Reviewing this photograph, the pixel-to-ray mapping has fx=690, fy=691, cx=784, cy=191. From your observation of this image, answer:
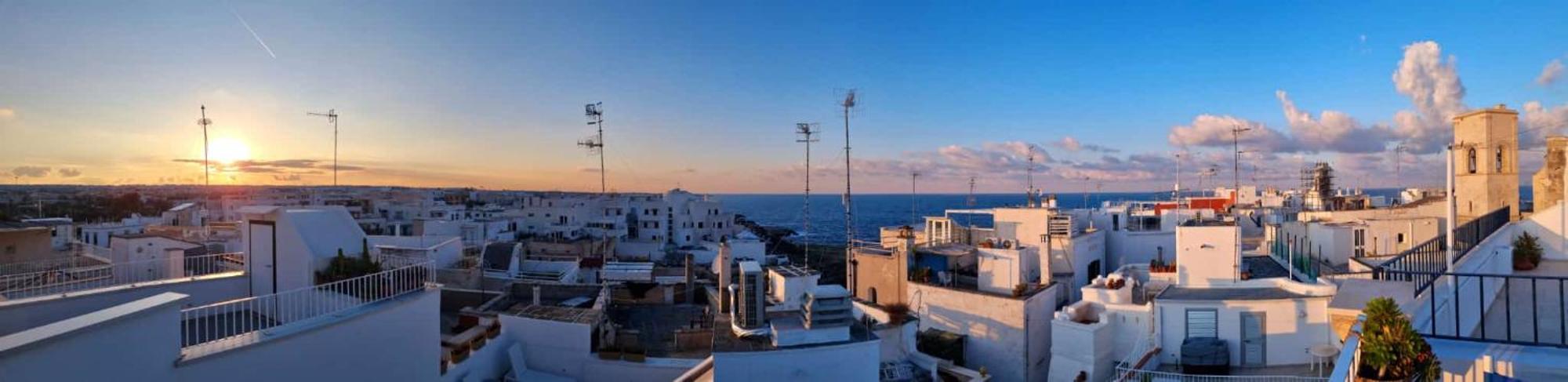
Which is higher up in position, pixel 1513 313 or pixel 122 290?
pixel 122 290

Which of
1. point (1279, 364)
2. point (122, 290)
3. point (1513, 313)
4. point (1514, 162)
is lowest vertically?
point (1279, 364)

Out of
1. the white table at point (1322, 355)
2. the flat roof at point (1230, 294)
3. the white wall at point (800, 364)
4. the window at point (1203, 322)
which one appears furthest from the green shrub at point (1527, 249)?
the white wall at point (800, 364)

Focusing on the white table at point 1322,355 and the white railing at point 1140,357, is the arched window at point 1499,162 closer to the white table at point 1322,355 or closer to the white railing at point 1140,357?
the white table at point 1322,355

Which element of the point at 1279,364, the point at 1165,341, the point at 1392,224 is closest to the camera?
the point at 1279,364

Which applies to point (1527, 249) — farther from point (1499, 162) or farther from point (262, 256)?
point (262, 256)

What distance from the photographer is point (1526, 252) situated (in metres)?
13.1

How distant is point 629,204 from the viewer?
164 feet

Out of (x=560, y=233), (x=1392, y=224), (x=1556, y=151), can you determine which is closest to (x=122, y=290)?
(x=1392, y=224)

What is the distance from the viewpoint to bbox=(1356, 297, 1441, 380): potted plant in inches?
182

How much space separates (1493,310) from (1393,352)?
28.5 feet

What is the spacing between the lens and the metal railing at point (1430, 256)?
6742mm

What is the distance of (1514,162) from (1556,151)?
2.24 meters

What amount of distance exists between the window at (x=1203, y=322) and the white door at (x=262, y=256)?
1484 cm

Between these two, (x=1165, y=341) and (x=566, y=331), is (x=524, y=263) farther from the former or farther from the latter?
(x=1165, y=341)
